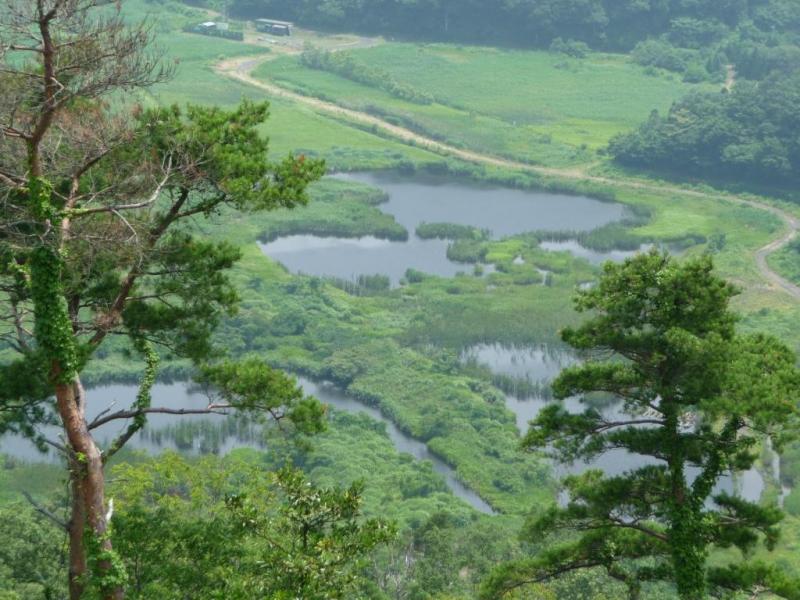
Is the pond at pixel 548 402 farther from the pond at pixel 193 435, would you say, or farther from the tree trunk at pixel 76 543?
the tree trunk at pixel 76 543

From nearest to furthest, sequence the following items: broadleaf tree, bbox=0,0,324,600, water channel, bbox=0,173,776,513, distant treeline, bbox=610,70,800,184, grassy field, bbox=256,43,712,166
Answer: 1. broadleaf tree, bbox=0,0,324,600
2. water channel, bbox=0,173,776,513
3. distant treeline, bbox=610,70,800,184
4. grassy field, bbox=256,43,712,166

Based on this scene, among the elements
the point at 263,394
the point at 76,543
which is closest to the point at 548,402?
the point at 263,394

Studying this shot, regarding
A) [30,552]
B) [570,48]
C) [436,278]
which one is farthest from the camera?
[570,48]

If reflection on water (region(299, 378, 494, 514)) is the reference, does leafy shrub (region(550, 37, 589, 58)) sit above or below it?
above

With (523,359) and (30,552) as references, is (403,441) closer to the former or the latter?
(523,359)

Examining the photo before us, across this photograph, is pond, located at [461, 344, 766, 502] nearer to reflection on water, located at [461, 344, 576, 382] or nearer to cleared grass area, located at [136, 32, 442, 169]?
reflection on water, located at [461, 344, 576, 382]

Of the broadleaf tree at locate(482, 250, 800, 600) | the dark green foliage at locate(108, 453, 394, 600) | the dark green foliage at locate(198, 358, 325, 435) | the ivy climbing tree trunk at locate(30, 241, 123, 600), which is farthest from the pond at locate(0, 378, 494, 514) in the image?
the ivy climbing tree trunk at locate(30, 241, 123, 600)

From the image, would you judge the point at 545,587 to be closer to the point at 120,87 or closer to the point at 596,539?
the point at 596,539

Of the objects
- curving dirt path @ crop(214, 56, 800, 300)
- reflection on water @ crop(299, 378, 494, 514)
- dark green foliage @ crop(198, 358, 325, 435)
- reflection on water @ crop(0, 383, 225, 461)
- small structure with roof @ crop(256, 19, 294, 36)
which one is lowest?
reflection on water @ crop(0, 383, 225, 461)

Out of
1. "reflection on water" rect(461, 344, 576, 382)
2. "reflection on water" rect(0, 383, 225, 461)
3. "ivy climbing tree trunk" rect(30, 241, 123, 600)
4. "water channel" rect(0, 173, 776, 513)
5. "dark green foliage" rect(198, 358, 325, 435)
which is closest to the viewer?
"ivy climbing tree trunk" rect(30, 241, 123, 600)
